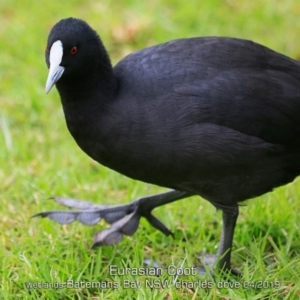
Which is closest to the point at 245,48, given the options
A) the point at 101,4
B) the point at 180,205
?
the point at 180,205

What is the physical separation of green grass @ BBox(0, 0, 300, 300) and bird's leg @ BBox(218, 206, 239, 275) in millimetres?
100

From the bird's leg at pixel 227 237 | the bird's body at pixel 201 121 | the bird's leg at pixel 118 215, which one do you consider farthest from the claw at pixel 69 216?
the bird's leg at pixel 227 237

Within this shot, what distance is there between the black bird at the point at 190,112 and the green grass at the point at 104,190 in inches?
12.1

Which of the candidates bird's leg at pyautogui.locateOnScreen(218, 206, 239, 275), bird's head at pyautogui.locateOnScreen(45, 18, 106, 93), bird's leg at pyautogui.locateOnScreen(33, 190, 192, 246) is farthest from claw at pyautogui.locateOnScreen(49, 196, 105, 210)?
bird's head at pyautogui.locateOnScreen(45, 18, 106, 93)

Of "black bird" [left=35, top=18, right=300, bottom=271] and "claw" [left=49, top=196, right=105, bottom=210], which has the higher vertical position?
"black bird" [left=35, top=18, right=300, bottom=271]

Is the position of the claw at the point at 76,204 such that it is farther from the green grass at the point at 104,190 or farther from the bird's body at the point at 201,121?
the bird's body at the point at 201,121

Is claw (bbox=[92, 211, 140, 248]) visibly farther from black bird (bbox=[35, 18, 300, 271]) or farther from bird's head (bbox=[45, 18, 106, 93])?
bird's head (bbox=[45, 18, 106, 93])

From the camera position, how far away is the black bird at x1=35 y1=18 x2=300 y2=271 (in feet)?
10.7

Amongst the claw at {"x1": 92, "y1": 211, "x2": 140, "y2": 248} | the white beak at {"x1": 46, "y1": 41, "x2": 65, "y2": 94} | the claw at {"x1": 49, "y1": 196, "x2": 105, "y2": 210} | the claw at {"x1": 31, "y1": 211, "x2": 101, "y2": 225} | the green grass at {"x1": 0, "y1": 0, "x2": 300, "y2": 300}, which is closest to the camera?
the white beak at {"x1": 46, "y1": 41, "x2": 65, "y2": 94}

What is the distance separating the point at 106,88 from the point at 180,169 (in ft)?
1.78

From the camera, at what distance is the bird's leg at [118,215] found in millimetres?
3814

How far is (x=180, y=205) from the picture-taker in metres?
4.18

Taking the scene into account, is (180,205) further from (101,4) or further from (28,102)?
(101,4)

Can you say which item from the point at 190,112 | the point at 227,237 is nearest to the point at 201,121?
the point at 190,112
